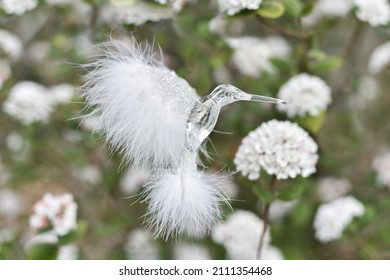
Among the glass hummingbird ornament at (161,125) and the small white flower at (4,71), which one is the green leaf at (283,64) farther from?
Result: the small white flower at (4,71)

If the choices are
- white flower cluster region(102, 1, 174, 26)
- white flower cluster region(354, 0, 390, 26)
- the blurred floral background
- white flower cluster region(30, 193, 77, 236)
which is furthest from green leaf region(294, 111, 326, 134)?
white flower cluster region(30, 193, 77, 236)

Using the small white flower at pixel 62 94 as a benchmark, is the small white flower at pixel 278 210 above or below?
below

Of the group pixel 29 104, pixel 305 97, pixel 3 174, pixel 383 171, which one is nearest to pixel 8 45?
pixel 29 104

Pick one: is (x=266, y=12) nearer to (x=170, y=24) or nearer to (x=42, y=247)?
(x=170, y=24)

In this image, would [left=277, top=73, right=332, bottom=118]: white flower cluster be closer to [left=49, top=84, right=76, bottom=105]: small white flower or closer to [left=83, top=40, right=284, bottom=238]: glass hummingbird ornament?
[left=83, top=40, right=284, bottom=238]: glass hummingbird ornament

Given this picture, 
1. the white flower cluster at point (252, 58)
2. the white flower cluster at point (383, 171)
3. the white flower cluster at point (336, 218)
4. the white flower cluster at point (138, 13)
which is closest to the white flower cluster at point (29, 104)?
the white flower cluster at point (138, 13)

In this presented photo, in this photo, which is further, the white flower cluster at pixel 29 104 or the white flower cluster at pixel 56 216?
the white flower cluster at pixel 29 104

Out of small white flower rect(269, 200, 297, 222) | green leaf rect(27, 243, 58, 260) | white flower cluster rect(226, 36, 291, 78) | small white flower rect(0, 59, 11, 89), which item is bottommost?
small white flower rect(269, 200, 297, 222)
